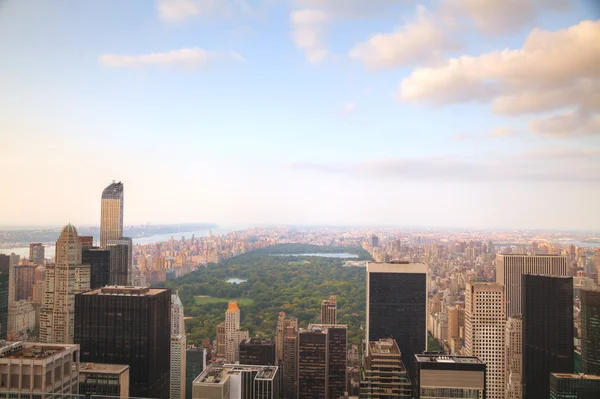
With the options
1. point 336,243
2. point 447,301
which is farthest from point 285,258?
point 447,301

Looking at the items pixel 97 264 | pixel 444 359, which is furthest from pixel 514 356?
pixel 97 264

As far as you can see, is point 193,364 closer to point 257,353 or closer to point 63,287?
point 257,353

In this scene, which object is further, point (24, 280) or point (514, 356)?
point (24, 280)

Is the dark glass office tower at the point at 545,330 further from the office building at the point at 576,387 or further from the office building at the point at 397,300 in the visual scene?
the office building at the point at 397,300

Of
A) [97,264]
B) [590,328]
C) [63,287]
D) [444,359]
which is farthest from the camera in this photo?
[97,264]

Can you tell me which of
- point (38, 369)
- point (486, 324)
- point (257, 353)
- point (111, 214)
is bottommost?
point (257, 353)

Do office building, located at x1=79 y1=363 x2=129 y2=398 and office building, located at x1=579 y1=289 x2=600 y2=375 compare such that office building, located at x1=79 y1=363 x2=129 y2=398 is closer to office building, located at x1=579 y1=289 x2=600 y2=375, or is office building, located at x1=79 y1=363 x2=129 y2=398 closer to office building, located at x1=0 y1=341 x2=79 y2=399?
office building, located at x1=0 y1=341 x2=79 y2=399
